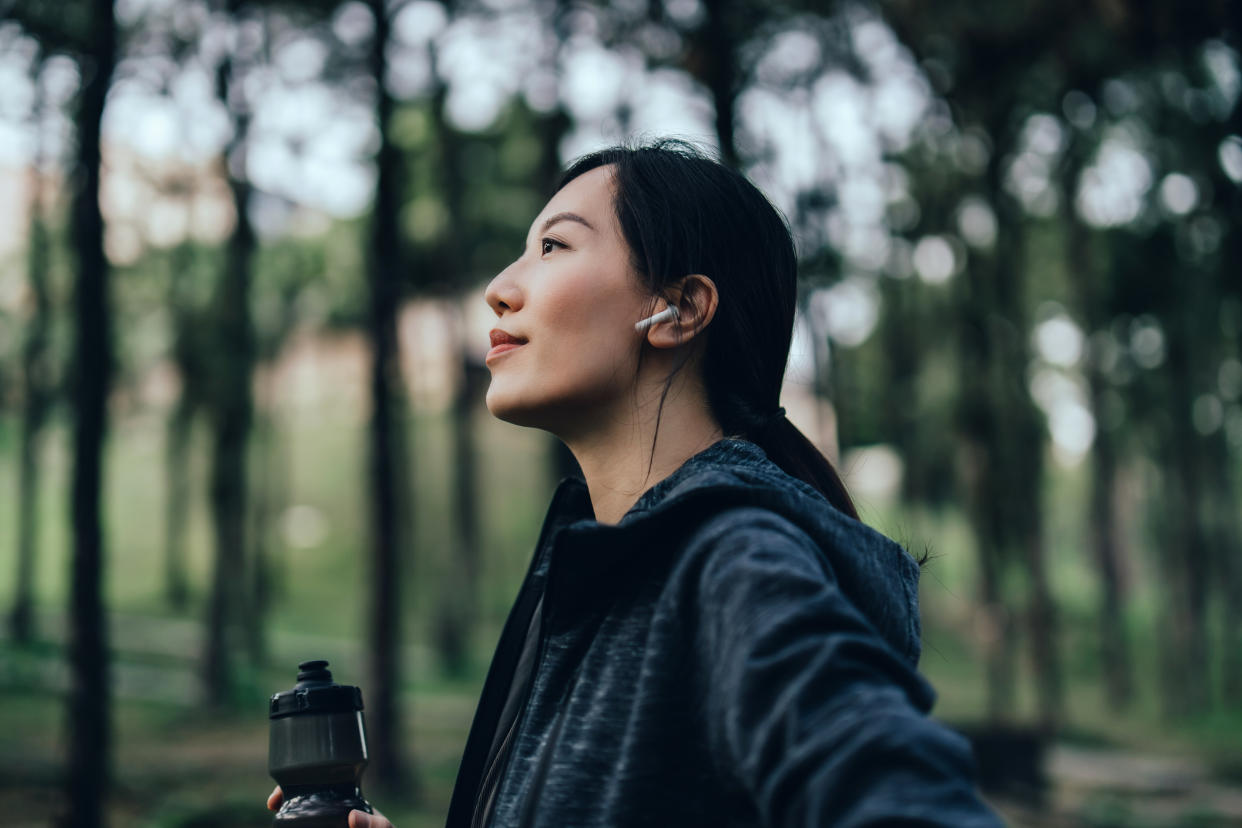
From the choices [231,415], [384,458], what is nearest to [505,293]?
[384,458]

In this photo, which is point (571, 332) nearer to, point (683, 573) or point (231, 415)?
point (683, 573)

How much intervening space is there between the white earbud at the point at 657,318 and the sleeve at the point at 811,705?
1.81ft

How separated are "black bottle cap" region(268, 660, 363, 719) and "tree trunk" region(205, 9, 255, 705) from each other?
1576cm

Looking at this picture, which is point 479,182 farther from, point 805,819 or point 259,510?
point 805,819

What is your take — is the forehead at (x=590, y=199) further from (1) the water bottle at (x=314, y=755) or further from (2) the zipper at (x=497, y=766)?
(1) the water bottle at (x=314, y=755)

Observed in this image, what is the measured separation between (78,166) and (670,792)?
8.70m

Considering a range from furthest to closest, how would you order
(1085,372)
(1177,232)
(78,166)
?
(1085,372) < (1177,232) < (78,166)

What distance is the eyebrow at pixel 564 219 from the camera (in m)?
1.83

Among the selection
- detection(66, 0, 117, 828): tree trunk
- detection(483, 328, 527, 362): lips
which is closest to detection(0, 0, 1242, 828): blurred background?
detection(66, 0, 117, 828): tree trunk

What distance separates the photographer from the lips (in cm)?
180

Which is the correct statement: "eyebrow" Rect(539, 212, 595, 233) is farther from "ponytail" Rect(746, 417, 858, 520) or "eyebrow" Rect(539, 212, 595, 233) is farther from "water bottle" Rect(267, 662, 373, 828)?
"water bottle" Rect(267, 662, 373, 828)

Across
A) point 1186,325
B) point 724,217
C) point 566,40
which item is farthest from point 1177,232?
point 724,217

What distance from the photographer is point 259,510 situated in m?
23.9

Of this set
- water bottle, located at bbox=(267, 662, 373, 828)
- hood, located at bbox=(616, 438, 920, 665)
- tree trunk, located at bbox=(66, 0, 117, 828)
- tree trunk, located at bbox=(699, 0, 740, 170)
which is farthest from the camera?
tree trunk, located at bbox=(699, 0, 740, 170)
